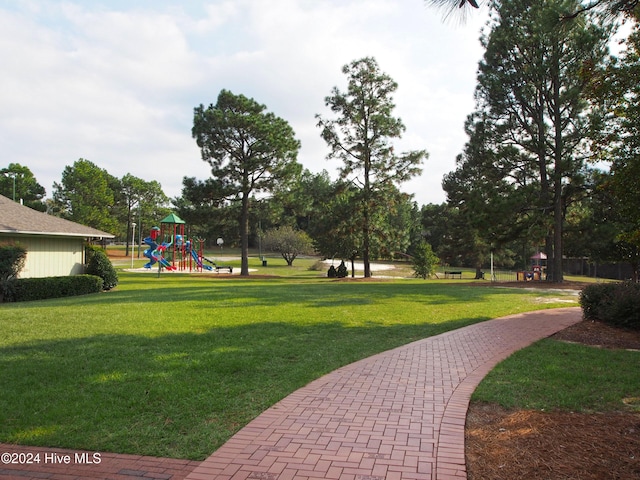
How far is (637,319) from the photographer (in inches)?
345

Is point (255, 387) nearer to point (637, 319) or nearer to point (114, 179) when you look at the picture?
point (637, 319)

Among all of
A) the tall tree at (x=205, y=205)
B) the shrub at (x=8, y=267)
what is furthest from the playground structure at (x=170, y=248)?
the shrub at (x=8, y=267)

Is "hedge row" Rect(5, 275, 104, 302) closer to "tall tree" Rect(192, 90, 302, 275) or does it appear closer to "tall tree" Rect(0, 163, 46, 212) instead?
"tall tree" Rect(192, 90, 302, 275)

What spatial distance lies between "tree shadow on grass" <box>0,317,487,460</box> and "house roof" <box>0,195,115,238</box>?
11.1 m

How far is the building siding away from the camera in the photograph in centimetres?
1664

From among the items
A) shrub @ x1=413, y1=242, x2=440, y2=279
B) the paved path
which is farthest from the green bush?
shrub @ x1=413, y1=242, x2=440, y2=279

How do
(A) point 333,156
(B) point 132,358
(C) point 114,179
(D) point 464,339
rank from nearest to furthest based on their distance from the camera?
1. (B) point 132,358
2. (D) point 464,339
3. (A) point 333,156
4. (C) point 114,179

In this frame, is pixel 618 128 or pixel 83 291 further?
pixel 83 291

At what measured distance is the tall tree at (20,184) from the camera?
177 feet

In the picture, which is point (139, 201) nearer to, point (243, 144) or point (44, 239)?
point (243, 144)

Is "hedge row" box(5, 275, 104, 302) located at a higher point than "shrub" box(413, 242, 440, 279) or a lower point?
lower

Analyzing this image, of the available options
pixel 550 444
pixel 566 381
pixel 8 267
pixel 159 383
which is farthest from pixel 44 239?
pixel 550 444

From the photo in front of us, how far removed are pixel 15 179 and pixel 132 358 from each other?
59.6 metres

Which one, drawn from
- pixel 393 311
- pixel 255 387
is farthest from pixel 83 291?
pixel 255 387
